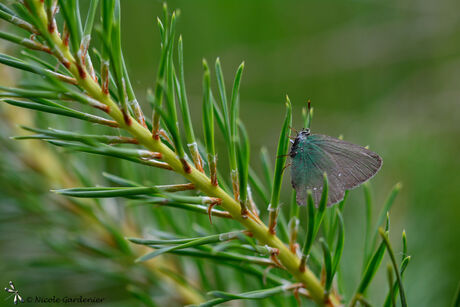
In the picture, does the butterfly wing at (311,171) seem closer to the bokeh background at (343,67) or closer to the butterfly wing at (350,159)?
the butterfly wing at (350,159)

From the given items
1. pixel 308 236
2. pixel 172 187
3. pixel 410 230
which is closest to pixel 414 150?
pixel 410 230

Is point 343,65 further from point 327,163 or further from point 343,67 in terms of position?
point 327,163

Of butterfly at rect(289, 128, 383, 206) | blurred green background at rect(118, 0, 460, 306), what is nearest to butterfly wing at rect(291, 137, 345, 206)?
butterfly at rect(289, 128, 383, 206)

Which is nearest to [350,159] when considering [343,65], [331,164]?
[331,164]

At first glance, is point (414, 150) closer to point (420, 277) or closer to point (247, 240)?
point (420, 277)

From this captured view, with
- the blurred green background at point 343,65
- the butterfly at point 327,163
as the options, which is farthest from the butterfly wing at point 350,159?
the blurred green background at point 343,65

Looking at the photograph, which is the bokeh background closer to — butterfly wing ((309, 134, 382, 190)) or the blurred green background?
the blurred green background
